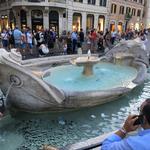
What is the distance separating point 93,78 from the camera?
30.6 ft

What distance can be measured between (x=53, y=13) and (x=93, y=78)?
20.0 metres

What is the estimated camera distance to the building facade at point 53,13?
26547 mm

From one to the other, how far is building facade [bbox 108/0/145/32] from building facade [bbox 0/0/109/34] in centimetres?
411

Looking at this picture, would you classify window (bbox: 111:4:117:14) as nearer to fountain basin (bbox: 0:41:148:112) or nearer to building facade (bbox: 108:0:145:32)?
building facade (bbox: 108:0:145:32)

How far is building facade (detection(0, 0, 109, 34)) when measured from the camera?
26.5 metres

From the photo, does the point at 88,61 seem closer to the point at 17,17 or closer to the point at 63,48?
the point at 63,48

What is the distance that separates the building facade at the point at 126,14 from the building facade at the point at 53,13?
4.11 metres

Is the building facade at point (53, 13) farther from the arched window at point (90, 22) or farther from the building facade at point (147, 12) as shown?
the building facade at point (147, 12)

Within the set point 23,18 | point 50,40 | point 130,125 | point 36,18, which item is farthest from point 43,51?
point 23,18

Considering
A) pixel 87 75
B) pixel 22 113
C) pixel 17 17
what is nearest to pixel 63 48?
pixel 87 75

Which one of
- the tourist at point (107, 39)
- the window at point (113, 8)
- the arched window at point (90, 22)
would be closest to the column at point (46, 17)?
the arched window at point (90, 22)

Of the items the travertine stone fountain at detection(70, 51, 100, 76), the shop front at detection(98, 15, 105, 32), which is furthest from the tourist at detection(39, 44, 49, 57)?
the shop front at detection(98, 15, 105, 32)

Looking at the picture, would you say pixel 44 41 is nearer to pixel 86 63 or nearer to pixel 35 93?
pixel 86 63

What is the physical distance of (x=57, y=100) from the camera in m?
6.43
